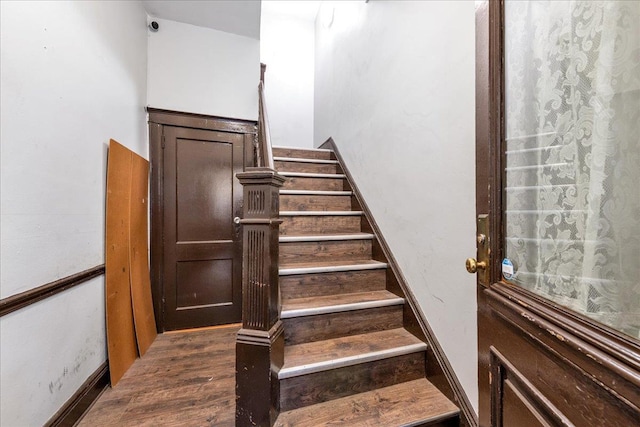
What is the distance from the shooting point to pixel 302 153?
10.3ft

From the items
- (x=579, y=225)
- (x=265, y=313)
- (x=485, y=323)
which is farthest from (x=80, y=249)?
(x=579, y=225)

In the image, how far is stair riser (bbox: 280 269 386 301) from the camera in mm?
1722

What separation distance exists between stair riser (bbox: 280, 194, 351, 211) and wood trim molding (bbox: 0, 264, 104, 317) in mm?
1383

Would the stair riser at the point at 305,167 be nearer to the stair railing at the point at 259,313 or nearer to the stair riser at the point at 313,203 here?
the stair riser at the point at 313,203

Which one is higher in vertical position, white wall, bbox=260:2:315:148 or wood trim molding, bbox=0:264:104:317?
white wall, bbox=260:2:315:148

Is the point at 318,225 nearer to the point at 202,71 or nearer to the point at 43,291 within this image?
the point at 43,291

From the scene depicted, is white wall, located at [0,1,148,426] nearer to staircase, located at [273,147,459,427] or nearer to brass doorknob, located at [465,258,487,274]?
staircase, located at [273,147,459,427]

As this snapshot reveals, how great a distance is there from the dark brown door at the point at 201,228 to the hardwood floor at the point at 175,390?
1.13 ft

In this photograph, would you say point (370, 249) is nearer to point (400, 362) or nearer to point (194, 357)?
point (400, 362)

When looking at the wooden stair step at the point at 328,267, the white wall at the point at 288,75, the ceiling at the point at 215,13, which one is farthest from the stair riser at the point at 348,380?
the white wall at the point at 288,75

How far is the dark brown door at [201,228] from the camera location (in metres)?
2.52

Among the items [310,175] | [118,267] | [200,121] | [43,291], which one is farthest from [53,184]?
[310,175]

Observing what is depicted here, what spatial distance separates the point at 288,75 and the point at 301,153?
173 centimetres

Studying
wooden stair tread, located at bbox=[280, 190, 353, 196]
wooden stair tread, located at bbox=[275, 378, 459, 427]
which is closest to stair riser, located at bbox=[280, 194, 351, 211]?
wooden stair tread, located at bbox=[280, 190, 353, 196]
